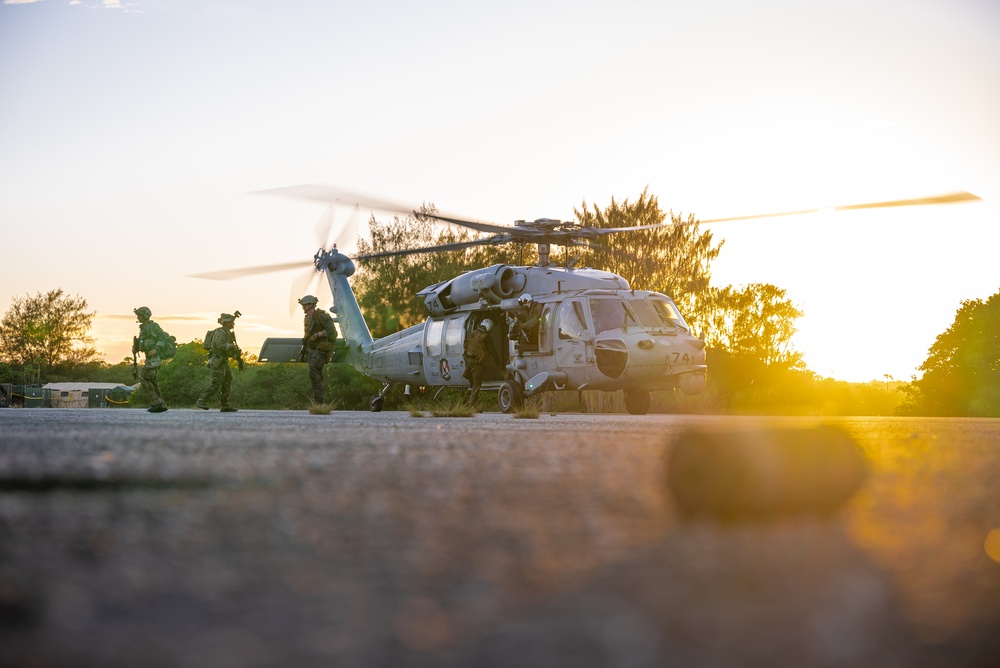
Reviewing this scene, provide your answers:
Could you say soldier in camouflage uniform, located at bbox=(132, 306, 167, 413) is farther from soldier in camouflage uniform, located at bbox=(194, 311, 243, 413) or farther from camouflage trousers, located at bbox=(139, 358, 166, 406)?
soldier in camouflage uniform, located at bbox=(194, 311, 243, 413)

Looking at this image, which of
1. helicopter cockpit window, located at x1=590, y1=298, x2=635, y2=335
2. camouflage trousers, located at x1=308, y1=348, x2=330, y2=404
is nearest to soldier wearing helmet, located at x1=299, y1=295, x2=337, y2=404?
camouflage trousers, located at x1=308, y1=348, x2=330, y2=404

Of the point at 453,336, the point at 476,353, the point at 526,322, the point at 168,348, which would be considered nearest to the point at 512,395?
the point at 476,353

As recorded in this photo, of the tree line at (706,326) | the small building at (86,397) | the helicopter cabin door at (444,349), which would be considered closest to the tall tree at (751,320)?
the tree line at (706,326)

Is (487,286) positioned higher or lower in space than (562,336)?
higher

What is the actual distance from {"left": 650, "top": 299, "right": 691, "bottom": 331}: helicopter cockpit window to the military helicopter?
0.08 feet

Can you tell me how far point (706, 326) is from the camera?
31547 mm

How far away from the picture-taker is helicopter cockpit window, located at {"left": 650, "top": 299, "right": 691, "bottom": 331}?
16.4 metres

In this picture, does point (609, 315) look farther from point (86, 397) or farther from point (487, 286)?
point (86, 397)

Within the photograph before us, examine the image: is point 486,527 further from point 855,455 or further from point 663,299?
point 663,299

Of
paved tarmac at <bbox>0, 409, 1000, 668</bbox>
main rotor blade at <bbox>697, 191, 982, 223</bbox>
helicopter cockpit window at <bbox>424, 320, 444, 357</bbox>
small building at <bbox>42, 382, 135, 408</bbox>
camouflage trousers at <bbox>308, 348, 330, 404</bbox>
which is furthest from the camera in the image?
small building at <bbox>42, 382, 135, 408</bbox>

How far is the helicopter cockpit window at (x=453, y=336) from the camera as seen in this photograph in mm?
17969

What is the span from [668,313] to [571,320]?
176cm

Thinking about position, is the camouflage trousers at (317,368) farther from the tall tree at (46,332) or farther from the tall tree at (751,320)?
the tall tree at (46,332)

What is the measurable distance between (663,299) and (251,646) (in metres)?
15.9
